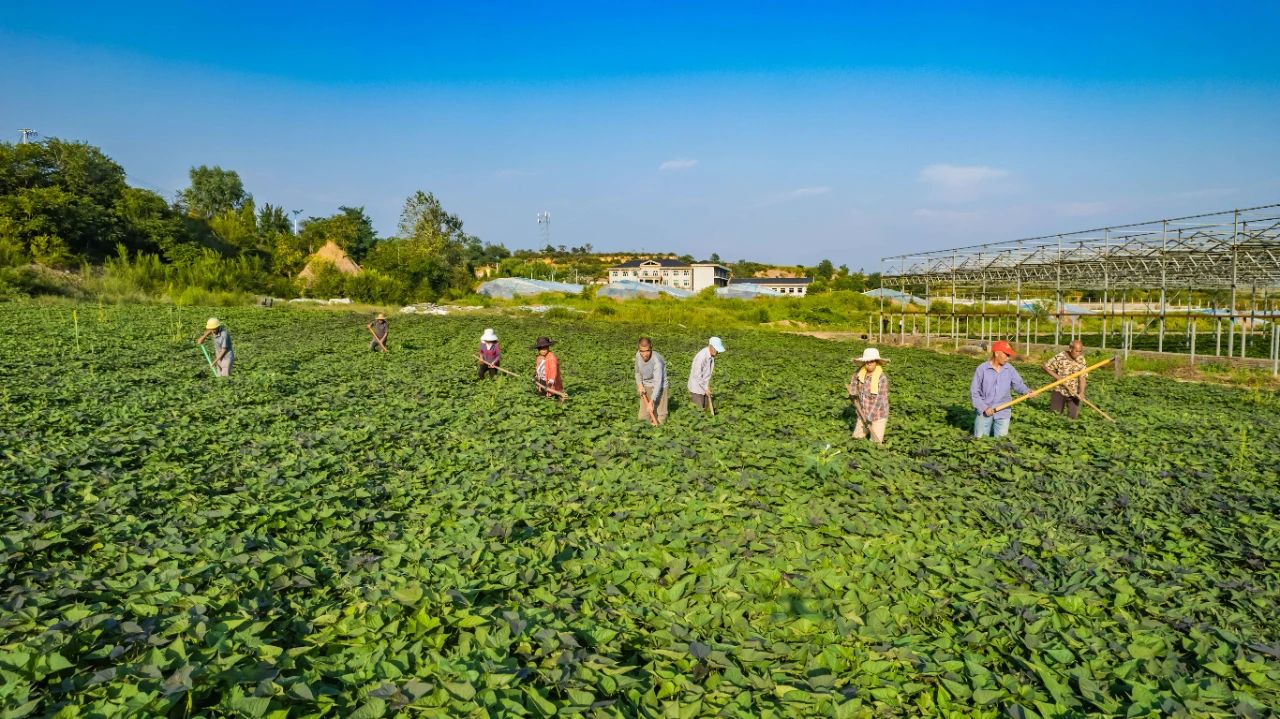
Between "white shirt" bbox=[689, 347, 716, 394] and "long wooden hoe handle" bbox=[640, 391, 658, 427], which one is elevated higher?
"white shirt" bbox=[689, 347, 716, 394]

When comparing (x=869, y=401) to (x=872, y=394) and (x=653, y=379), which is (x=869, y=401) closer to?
(x=872, y=394)

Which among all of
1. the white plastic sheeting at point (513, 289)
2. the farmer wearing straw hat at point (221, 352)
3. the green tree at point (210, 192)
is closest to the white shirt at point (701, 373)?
the farmer wearing straw hat at point (221, 352)

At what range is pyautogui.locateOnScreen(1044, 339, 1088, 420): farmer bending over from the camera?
11406 millimetres

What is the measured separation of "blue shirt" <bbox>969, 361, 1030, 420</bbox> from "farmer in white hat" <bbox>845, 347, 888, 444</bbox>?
109 centimetres

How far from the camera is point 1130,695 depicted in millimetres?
3820

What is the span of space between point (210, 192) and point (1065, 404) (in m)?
87.5

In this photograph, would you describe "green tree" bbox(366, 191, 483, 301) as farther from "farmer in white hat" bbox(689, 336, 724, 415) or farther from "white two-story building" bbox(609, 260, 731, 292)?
"farmer in white hat" bbox(689, 336, 724, 415)

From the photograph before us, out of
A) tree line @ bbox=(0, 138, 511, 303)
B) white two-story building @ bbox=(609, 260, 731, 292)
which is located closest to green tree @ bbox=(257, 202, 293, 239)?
tree line @ bbox=(0, 138, 511, 303)

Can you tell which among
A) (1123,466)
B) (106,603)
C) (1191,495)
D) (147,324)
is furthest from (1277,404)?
(147,324)

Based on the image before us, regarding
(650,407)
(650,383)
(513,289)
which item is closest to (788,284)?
(513,289)

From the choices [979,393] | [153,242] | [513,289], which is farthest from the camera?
[513,289]

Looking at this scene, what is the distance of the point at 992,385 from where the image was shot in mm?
9617

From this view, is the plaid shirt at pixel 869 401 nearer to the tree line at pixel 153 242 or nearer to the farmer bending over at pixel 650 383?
the farmer bending over at pixel 650 383

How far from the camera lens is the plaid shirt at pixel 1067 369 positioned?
11422mm
